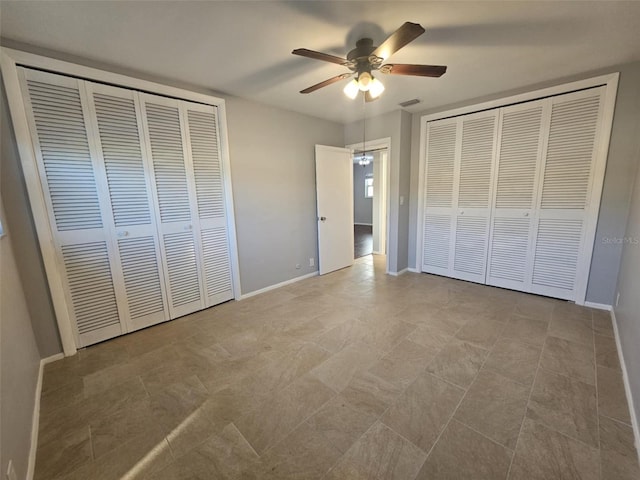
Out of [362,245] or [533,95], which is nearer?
[533,95]

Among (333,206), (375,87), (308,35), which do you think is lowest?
(333,206)

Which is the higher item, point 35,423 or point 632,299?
point 632,299

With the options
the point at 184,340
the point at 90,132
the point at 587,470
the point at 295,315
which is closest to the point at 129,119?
the point at 90,132

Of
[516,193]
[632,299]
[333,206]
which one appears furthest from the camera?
[333,206]

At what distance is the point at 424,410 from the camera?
5.25 ft

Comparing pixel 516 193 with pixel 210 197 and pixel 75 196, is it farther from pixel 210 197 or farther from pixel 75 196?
pixel 75 196

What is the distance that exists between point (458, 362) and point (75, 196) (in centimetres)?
341

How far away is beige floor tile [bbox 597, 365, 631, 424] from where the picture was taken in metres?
1.54

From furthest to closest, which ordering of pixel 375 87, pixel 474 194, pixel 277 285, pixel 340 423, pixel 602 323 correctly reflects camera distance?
pixel 277 285 < pixel 474 194 < pixel 602 323 < pixel 375 87 < pixel 340 423

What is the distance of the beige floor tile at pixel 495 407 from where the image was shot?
57.2 inches

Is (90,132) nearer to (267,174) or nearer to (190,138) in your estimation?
(190,138)

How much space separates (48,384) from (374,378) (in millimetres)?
2396

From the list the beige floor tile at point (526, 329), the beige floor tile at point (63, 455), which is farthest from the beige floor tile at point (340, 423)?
the beige floor tile at point (526, 329)

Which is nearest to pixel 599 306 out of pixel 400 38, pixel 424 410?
pixel 424 410
